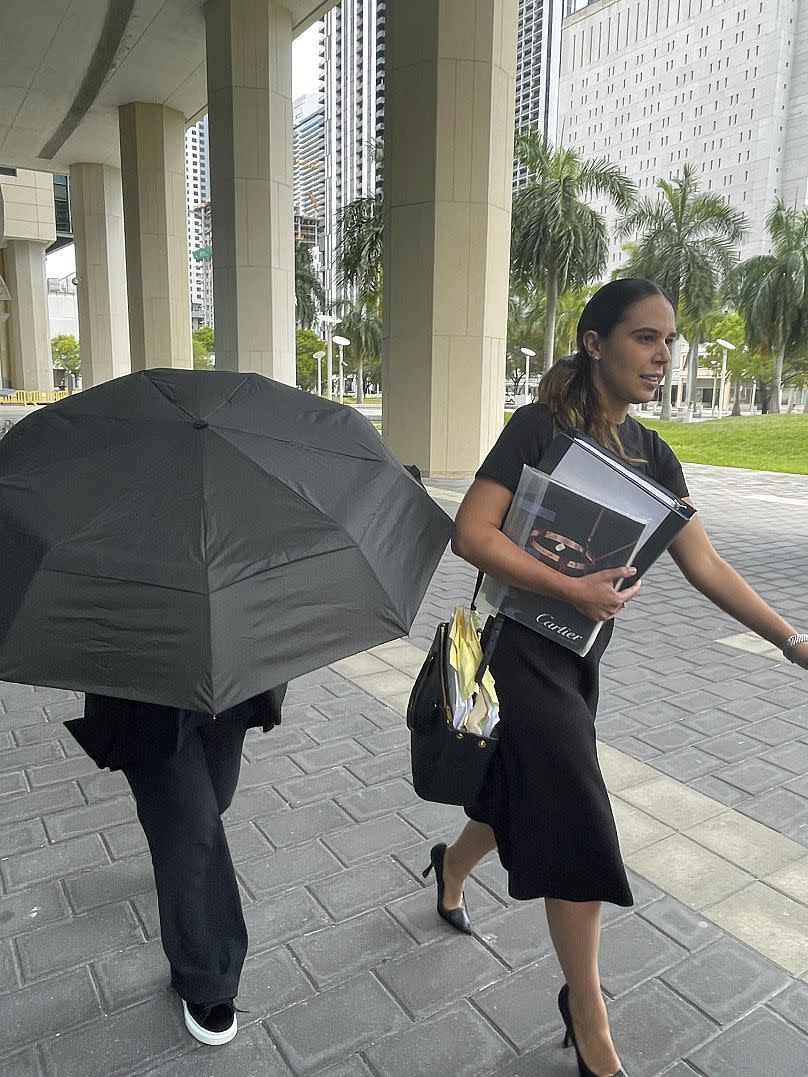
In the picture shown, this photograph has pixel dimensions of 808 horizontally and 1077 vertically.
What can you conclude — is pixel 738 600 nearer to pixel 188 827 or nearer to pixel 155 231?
pixel 188 827

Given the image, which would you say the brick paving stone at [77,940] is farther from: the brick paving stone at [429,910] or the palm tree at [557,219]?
the palm tree at [557,219]

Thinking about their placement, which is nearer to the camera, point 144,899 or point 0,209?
point 144,899

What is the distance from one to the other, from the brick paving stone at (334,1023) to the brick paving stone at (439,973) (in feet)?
0.16

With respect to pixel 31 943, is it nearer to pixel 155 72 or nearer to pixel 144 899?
pixel 144 899

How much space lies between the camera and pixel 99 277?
28984 mm

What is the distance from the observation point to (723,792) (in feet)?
11.5

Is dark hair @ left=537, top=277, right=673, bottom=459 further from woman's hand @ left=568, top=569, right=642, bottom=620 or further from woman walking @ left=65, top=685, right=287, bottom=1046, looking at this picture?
woman walking @ left=65, top=685, right=287, bottom=1046

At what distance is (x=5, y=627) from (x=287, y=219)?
17216mm

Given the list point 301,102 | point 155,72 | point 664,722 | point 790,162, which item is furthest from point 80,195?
point 301,102

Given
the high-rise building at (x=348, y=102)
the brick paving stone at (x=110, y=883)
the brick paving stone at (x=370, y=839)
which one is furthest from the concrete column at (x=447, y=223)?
the high-rise building at (x=348, y=102)

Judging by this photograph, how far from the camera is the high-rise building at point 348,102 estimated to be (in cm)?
8444

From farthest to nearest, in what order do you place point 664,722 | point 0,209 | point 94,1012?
point 0,209
point 664,722
point 94,1012

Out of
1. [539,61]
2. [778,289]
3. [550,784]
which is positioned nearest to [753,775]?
[550,784]

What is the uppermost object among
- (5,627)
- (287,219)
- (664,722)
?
(287,219)
